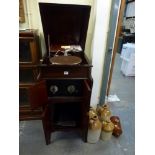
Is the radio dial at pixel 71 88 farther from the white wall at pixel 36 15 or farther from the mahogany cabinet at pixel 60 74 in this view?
the white wall at pixel 36 15

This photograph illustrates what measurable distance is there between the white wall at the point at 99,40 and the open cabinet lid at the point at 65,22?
0.13 metres

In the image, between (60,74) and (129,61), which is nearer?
(60,74)

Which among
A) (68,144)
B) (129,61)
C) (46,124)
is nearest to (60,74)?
(46,124)

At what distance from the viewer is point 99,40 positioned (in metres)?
1.53

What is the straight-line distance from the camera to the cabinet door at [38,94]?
3.86 feet

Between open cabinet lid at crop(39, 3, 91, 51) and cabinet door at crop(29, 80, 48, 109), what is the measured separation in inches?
20.1

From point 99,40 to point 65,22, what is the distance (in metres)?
0.38

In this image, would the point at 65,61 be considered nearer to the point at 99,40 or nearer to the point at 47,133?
the point at 99,40
